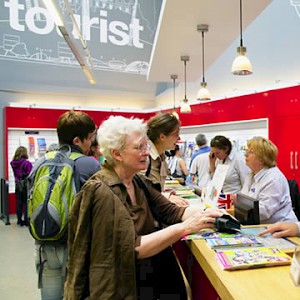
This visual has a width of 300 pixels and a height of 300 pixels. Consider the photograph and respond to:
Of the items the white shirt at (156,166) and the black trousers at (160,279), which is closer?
the black trousers at (160,279)

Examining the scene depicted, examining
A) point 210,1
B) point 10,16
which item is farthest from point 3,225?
point 210,1

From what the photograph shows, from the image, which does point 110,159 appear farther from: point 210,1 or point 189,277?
point 210,1

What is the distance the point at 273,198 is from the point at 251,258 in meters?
1.15

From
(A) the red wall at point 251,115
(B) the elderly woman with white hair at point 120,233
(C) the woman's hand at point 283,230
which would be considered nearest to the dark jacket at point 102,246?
(B) the elderly woman with white hair at point 120,233

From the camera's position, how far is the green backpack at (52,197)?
6.18 ft

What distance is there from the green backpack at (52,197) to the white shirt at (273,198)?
4.74 ft

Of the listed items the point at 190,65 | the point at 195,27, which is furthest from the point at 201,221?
the point at 190,65

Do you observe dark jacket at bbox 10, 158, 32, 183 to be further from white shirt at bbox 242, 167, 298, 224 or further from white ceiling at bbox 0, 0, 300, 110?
white shirt at bbox 242, 167, 298, 224

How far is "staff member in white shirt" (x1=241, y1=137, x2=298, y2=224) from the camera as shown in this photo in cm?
242

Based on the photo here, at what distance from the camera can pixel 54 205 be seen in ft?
6.21

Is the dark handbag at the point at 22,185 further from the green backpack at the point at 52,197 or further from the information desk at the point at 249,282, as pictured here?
the information desk at the point at 249,282

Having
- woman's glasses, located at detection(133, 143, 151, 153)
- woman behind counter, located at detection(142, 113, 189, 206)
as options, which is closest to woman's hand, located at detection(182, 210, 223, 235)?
woman's glasses, located at detection(133, 143, 151, 153)

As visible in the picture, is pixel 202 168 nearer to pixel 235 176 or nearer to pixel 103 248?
pixel 235 176

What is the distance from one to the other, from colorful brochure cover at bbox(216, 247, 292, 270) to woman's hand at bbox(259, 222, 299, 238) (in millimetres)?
283
